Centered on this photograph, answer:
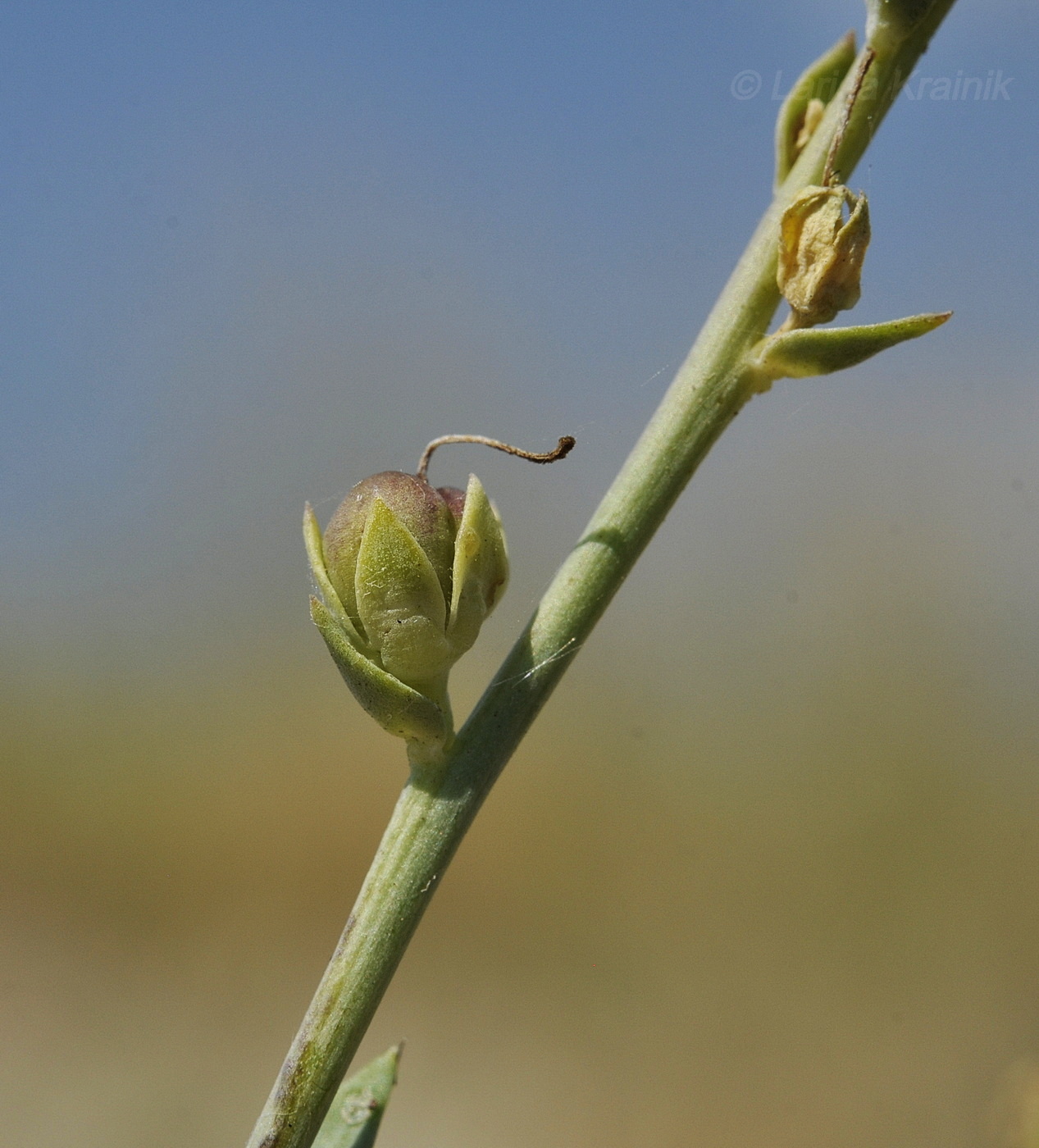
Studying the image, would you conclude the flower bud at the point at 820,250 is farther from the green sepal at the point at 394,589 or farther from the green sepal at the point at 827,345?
the green sepal at the point at 394,589

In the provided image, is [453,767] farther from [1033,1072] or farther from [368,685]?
[1033,1072]

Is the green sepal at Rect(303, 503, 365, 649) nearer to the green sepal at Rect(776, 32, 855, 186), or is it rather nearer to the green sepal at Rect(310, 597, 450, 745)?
the green sepal at Rect(310, 597, 450, 745)

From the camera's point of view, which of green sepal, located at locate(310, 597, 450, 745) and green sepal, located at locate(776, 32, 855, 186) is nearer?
green sepal, located at locate(310, 597, 450, 745)

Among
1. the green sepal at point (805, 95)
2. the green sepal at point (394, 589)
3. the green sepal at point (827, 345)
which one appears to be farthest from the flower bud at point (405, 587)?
the green sepal at point (805, 95)

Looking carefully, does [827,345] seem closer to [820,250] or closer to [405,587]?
[820,250]

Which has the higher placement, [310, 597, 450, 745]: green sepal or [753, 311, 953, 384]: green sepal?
[753, 311, 953, 384]: green sepal

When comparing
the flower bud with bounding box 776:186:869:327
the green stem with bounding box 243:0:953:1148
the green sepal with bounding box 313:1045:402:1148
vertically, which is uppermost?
the flower bud with bounding box 776:186:869:327

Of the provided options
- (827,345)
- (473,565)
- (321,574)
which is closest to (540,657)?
(473,565)

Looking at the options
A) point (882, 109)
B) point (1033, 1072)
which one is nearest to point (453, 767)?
point (882, 109)

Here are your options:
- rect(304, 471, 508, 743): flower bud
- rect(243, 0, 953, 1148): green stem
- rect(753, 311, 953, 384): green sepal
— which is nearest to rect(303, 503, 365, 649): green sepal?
rect(304, 471, 508, 743): flower bud
